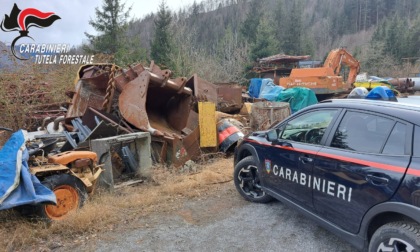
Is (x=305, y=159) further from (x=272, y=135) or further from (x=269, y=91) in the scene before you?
(x=269, y=91)

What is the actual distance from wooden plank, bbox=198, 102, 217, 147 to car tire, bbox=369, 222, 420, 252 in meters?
5.39

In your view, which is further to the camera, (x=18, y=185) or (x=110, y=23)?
(x=110, y=23)

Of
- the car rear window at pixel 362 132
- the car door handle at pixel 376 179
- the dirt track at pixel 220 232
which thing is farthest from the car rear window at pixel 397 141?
the dirt track at pixel 220 232

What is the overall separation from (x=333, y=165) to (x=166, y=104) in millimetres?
6686

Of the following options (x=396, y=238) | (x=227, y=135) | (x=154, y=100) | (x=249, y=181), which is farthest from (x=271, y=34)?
(x=396, y=238)

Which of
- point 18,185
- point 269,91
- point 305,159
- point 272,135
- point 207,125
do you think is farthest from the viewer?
point 269,91

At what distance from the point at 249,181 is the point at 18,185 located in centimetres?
310

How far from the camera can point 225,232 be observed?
4.04 meters

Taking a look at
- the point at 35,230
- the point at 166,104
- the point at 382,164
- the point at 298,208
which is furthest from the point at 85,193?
the point at 166,104

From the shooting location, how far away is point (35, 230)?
156 inches

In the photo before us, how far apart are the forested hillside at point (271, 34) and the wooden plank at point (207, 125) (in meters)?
14.3

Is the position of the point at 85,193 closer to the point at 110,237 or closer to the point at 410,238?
the point at 110,237

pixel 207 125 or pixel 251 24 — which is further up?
pixel 251 24

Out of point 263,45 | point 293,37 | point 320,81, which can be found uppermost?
point 293,37
